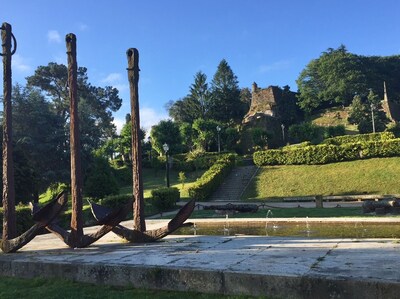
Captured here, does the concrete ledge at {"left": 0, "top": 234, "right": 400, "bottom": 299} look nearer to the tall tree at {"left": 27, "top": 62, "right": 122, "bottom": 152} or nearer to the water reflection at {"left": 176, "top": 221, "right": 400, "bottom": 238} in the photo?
the water reflection at {"left": 176, "top": 221, "right": 400, "bottom": 238}

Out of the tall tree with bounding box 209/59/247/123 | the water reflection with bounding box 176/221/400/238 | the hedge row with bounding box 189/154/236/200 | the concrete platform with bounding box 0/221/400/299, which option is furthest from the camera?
the tall tree with bounding box 209/59/247/123

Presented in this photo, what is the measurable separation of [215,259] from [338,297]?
75.9 inches

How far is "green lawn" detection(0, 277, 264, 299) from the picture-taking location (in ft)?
14.9

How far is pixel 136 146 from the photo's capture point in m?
7.96

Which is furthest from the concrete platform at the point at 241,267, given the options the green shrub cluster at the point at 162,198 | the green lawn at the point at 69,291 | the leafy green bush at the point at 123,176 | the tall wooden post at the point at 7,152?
the leafy green bush at the point at 123,176

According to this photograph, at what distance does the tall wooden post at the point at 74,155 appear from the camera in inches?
285

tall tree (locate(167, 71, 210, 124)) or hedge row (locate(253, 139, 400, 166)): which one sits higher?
tall tree (locate(167, 71, 210, 124))

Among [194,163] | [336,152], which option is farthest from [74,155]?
[194,163]

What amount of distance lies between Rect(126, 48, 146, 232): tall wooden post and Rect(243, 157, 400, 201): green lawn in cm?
1586

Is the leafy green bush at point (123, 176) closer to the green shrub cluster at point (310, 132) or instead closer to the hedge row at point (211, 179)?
the hedge row at point (211, 179)

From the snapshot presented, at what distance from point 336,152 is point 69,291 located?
1036 inches

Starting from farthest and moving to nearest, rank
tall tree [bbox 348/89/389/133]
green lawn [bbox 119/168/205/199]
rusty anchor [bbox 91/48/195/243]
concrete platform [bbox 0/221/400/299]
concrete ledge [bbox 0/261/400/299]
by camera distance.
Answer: tall tree [bbox 348/89/389/133] → green lawn [bbox 119/168/205/199] → rusty anchor [bbox 91/48/195/243] → concrete platform [bbox 0/221/400/299] → concrete ledge [bbox 0/261/400/299]

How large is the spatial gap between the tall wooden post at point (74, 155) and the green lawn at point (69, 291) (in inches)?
68.4

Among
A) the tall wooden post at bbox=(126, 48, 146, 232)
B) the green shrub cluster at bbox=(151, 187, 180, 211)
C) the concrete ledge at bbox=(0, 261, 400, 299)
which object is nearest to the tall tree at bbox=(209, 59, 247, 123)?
the green shrub cluster at bbox=(151, 187, 180, 211)
